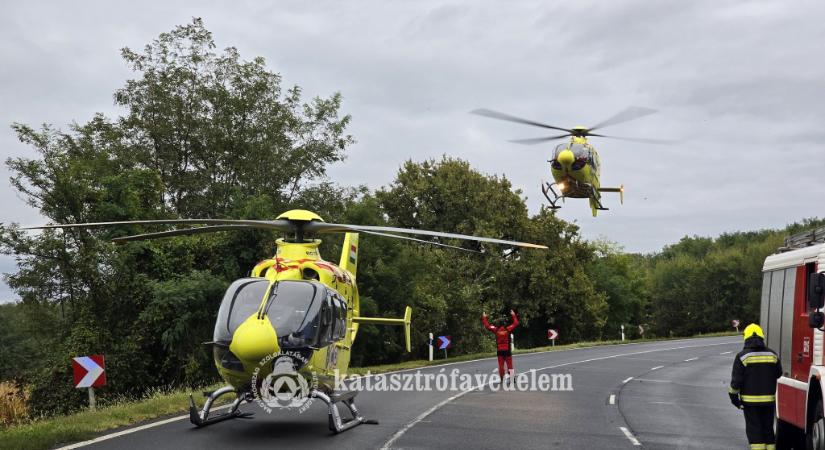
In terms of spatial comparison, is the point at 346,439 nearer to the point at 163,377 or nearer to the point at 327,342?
the point at 327,342

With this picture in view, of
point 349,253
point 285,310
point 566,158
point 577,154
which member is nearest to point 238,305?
point 285,310

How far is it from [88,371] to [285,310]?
3830 mm

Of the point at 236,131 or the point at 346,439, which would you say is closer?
the point at 346,439

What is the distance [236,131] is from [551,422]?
96.3ft

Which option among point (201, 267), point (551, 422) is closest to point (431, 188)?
point (201, 267)

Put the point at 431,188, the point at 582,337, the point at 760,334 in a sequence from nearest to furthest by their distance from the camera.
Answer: the point at 760,334
the point at 431,188
the point at 582,337

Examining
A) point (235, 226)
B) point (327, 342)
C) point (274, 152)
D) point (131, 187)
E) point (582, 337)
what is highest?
point (274, 152)

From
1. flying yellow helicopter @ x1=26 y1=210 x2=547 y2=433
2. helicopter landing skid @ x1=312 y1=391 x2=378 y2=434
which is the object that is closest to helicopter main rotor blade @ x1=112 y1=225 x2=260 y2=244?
flying yellow helicopter @ x1=26 y1=210 x2=547 y2=433

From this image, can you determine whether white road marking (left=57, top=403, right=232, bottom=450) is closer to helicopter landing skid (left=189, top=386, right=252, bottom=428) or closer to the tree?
helicopter landing skid (left=189, top=386, right=252, bottom=428)

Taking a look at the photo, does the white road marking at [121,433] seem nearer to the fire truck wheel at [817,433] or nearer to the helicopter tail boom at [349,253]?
the helicopter tail boom at [349,253]

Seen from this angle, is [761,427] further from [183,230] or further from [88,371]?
[88,371]

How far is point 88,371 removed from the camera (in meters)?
12.3

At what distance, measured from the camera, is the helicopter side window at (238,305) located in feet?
35.0

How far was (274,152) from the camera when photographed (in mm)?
38406
